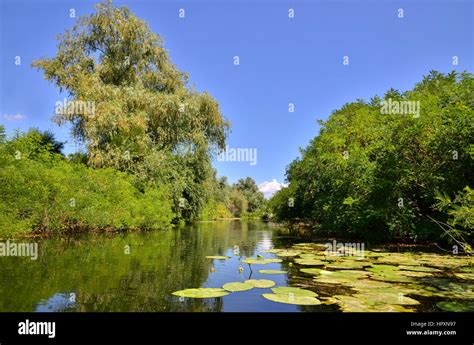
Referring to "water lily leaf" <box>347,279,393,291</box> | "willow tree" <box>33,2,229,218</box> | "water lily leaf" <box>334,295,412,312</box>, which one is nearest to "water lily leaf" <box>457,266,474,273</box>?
"water lily leaf" <box>347,279,393,291</box>

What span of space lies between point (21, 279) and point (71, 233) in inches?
378

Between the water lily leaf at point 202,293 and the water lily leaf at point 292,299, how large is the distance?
75 centimetres

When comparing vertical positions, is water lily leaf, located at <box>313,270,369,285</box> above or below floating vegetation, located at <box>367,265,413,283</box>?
above

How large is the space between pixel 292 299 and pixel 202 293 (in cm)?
145

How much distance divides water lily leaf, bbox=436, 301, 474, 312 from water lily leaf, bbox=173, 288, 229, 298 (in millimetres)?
3250

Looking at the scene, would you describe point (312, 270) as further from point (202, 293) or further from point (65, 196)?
point (65, 196)

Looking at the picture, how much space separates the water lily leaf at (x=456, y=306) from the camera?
5.15 metres

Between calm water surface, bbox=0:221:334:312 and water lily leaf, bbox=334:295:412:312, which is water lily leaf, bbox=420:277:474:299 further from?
calm water surface, bbox=0:221:334:312

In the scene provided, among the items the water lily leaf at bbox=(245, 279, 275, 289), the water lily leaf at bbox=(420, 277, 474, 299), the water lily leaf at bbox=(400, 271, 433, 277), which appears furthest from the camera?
the water lily leaf at bbox=(400, 271, 433, 277)

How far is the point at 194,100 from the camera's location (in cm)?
2544

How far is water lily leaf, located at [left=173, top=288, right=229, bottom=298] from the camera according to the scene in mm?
5832

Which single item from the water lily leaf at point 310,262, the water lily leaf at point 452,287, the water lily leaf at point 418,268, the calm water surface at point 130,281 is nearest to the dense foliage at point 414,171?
the water lily leaf at point 418,268

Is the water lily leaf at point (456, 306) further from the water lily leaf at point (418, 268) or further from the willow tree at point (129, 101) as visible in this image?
the willow tree at point (129, 101)
